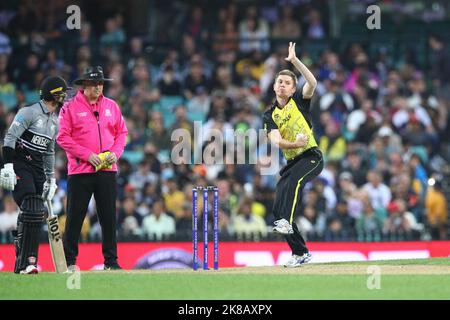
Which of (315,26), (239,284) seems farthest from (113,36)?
(239,284)

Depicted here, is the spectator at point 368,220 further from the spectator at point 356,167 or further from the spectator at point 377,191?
the spectator at point 356,167

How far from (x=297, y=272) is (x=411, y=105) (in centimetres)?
1078

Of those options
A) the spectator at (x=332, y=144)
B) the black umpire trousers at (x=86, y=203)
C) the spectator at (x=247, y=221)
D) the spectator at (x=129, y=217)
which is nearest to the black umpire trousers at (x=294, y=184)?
the black umpire trousers at (x=86, y=203)

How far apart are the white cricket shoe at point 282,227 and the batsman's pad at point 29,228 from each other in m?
2.67

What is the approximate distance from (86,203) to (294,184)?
99.8 inches

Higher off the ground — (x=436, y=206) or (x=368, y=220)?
(x=436, y=206)

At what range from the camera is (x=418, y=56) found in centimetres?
2459

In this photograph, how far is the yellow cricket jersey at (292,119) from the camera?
13.2m

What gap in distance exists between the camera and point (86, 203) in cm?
1384

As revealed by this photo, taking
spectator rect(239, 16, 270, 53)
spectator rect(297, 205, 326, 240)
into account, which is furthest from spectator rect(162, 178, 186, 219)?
spectator rect(239, 16, 270, 53)

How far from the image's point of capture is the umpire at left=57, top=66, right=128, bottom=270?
13625 mm

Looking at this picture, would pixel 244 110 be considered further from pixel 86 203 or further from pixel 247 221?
pixel 86 203

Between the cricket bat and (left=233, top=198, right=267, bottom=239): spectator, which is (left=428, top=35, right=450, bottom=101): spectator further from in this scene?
the cricket bat

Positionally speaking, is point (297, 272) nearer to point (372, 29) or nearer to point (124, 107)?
point (124, 107)
